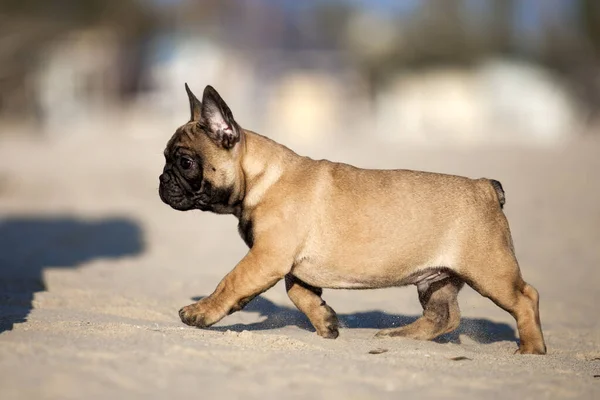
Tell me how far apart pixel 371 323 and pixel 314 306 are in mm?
1305

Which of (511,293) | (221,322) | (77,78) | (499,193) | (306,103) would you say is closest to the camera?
(511,293)

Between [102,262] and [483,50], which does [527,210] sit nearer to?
[102,262]

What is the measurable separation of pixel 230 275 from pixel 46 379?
1799 millimetres

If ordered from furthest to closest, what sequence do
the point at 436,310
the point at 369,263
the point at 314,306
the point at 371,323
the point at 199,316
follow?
1. the point at 371,323
2. the point at 436,310
3. the point at 314,306
4. the point at 369,263
5. the point at 199,316

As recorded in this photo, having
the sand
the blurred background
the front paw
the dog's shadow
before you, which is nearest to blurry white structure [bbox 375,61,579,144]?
the blurred background

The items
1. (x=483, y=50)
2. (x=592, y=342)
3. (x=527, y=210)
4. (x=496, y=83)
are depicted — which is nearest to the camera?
(x=592, y=342)

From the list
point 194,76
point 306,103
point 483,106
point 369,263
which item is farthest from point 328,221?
point 483,106

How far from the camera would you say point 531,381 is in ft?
17.8

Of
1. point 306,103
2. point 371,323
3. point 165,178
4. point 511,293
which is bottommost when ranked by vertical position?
point 371,323

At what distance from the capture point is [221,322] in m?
7.50

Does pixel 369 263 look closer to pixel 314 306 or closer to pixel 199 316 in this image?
pixel 314 306

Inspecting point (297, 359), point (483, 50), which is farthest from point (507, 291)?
point (483, 50)

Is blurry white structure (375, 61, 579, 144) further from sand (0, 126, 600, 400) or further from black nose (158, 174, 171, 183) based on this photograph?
black nose (158, 174, 171, 183)

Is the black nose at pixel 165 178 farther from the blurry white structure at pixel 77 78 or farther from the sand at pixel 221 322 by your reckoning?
the blurry white structure at pixel 77 78
